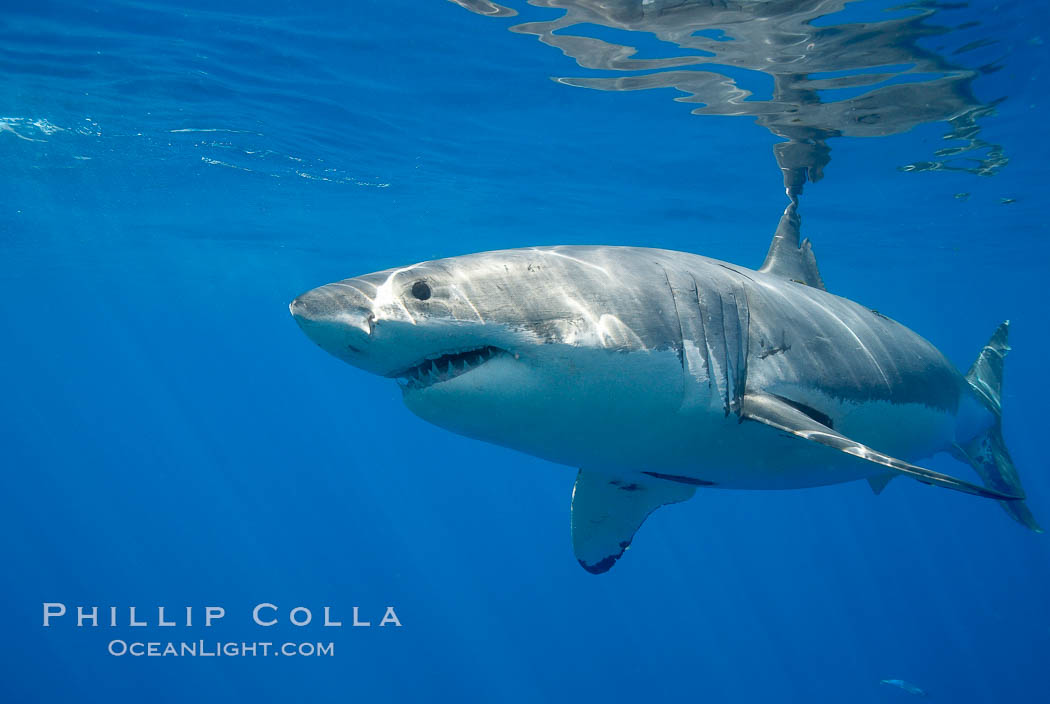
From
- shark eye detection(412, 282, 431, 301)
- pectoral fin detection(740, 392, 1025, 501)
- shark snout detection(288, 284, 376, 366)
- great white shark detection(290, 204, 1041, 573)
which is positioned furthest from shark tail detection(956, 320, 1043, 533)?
shark snout detection(288, 284, 376, 366)

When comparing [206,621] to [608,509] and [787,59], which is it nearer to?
[608,509]

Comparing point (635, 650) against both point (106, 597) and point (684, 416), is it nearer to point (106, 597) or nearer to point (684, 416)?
point (684, 416)

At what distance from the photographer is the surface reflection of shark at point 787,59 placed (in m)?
8.62

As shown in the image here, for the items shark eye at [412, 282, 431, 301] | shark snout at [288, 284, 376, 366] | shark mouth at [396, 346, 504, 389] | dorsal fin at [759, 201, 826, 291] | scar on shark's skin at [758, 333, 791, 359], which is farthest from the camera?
dorsal fin at [759, 201, 826, 291]

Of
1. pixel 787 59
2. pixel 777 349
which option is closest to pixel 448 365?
pixel 777 349

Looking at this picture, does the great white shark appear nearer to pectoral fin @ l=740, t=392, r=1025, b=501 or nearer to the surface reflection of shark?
pectoral fin @ l=740, t=392, r=1025, b=501

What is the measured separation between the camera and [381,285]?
250cm

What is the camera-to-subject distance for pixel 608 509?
501 centimetres

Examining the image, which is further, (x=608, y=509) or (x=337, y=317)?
(x=608, y=509)

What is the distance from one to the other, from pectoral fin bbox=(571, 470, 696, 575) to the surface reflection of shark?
261 inches

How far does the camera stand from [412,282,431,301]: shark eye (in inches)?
97.8

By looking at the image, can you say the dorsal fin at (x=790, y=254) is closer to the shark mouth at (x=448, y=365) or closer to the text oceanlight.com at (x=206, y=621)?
the shark mouth at (x=448, y=365)

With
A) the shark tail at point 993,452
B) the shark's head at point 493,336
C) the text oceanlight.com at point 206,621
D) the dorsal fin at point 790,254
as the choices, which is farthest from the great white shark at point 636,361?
the text oceanlight.com at point 206,621

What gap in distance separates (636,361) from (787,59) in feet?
30.4
